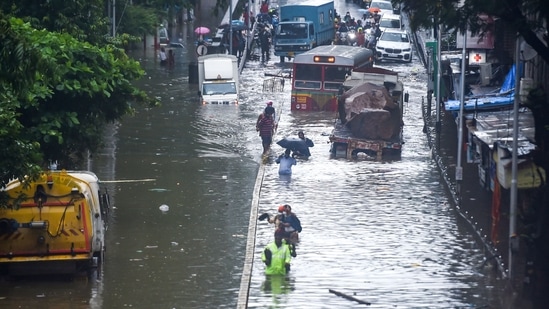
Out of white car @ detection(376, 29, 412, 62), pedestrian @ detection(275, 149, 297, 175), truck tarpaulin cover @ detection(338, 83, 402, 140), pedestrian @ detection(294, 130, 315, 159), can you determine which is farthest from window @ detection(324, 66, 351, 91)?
white car @ detection(376, 29, 412, 62)

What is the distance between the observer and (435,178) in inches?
1227

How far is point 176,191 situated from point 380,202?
16.4 ft

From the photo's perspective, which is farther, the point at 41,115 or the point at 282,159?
the point at 282,159

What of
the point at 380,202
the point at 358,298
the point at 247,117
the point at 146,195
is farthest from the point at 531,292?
the point at 247,117

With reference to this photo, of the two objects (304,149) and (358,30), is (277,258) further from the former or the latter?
(358,30)

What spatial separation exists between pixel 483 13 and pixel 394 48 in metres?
37.6

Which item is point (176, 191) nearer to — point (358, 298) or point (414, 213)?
point (414, 213)

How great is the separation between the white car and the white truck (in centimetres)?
1207

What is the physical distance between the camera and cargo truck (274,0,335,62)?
2221 inches

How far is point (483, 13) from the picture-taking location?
18.0m

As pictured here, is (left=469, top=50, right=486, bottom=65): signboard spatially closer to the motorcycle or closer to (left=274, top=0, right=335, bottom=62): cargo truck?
(left=274, top=0, right=335, bottom=62): cargo truck

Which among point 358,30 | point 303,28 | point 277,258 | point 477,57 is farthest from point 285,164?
point 358,30

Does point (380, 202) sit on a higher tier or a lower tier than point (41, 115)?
lower

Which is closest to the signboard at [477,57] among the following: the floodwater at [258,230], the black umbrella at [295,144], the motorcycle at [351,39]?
the floodwater at [258,230]
